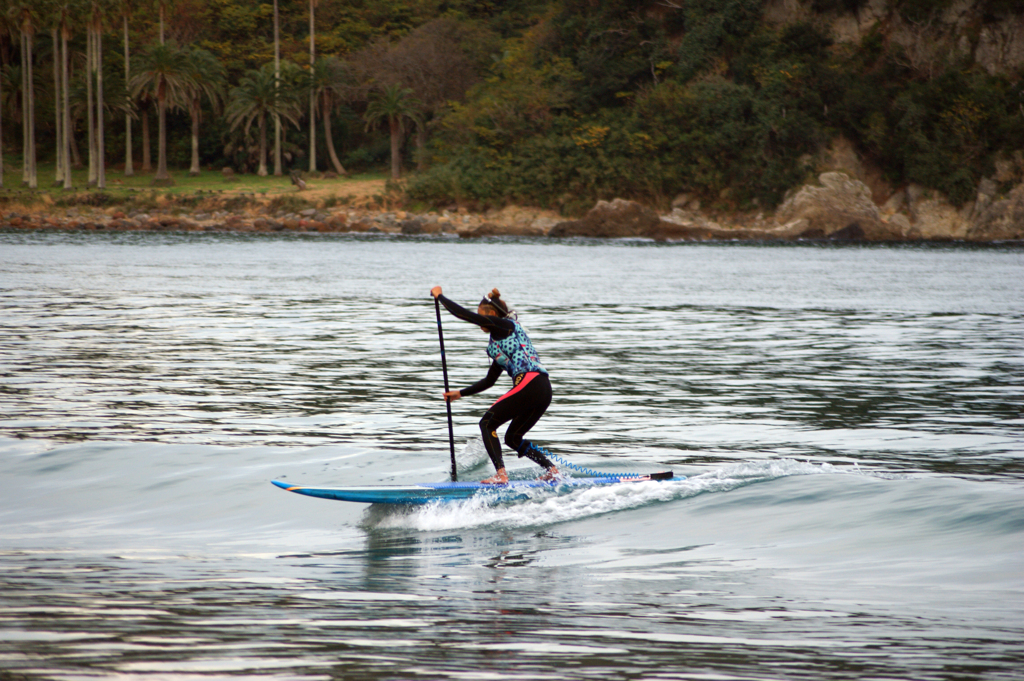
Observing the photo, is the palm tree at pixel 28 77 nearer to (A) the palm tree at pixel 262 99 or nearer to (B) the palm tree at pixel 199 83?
(B) the palm tree at pixel 199 83

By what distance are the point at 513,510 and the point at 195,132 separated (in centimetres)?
8177

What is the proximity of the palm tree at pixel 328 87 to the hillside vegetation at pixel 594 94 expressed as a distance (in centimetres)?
24

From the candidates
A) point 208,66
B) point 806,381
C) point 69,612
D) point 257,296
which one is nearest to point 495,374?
point 69,612

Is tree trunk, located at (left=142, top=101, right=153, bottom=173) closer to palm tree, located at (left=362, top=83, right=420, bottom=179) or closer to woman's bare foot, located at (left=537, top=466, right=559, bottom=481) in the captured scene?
palm tree, located at (left=362, top=83, right=420, bottom=179)

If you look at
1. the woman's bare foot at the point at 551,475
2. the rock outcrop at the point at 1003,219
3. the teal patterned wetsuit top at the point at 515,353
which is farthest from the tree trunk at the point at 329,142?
the woman's bare foot at the point at 551,475

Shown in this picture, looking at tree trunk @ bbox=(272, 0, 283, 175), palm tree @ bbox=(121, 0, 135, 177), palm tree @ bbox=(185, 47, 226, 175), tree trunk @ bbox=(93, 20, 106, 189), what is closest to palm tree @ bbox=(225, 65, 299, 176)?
tree trunk @ bbox=(272, 0, 283, 175)

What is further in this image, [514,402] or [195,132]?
[195,132]

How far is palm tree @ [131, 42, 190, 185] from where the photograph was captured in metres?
79.4

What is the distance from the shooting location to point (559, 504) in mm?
10359

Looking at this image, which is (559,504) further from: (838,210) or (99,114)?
(99,114)

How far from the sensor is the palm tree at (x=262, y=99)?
268ft

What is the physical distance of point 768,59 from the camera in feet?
257

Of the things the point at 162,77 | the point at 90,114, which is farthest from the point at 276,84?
the point at 90,114

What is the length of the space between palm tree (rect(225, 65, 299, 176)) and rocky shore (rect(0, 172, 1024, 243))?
876 centimetres
